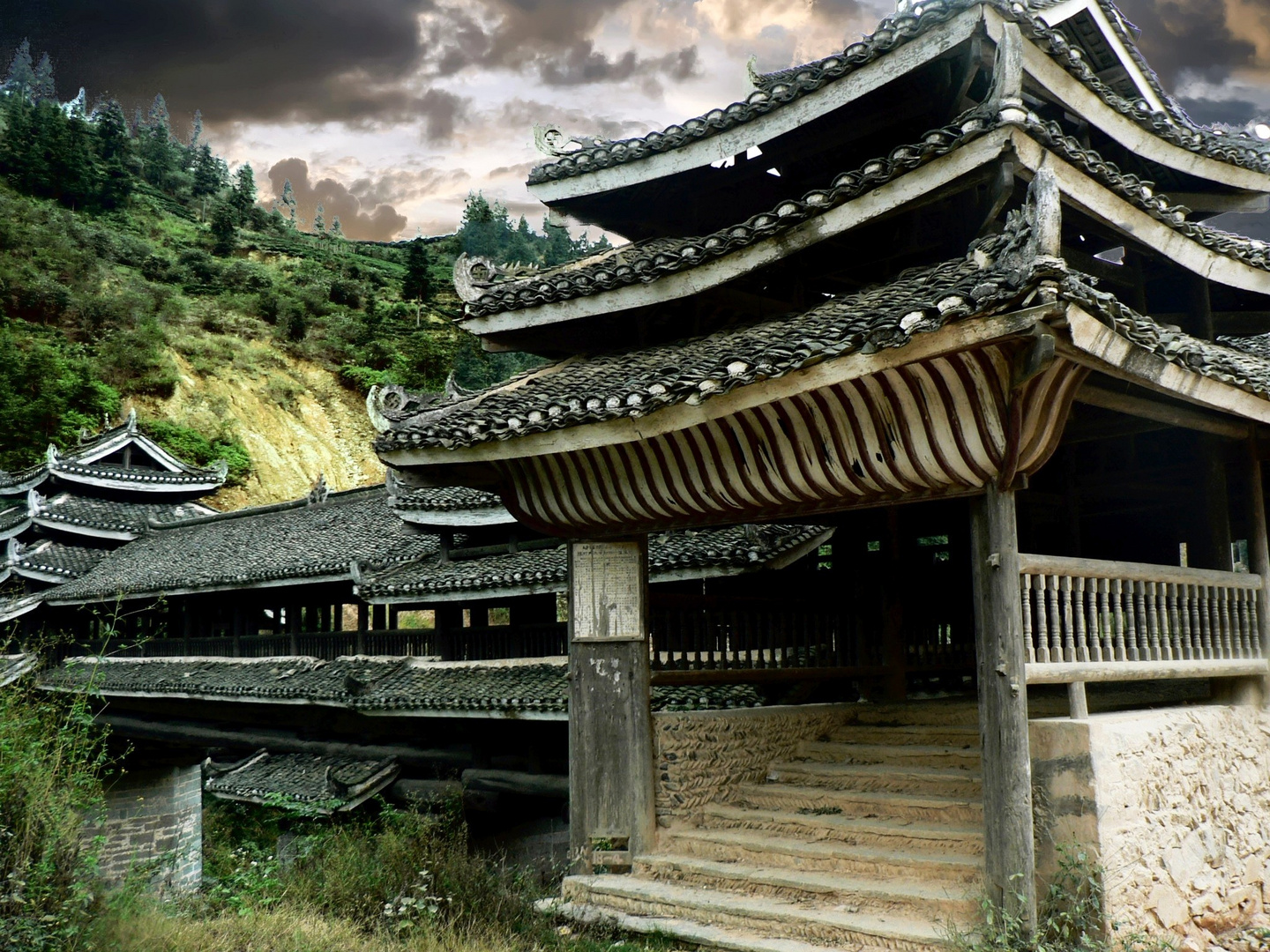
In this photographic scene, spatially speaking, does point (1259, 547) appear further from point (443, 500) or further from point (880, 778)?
point (443, 500)

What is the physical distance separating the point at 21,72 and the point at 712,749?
92133 millimetres

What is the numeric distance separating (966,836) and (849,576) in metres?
4.11

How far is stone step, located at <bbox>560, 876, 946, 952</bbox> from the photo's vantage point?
6.52 metres

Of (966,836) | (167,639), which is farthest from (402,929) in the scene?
(167,639)

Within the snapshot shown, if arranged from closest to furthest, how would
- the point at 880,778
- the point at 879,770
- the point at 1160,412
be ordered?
the point at 1160,412, the point at 880,778, the point at 879,770

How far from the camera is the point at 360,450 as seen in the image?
177ft

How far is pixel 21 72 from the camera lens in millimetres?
80125

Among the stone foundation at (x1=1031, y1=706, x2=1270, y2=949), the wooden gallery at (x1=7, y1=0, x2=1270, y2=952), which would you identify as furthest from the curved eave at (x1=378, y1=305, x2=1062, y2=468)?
the stone foundation at (x1=1031, y1=706, x2=1270, y2=949)

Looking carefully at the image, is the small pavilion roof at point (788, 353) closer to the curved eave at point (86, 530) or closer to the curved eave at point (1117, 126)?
the curved eave at point (1117, 126)

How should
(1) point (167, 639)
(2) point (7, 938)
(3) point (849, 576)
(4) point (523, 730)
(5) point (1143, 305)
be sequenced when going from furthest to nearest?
(1) point (167, 639) < (4) point (523, 730) < (3) point (849, 576) < (5) point (1143, 305) < (2) point (7, 938)

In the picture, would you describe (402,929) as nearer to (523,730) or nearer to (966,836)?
(966,836)

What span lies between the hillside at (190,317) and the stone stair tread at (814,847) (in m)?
39.9

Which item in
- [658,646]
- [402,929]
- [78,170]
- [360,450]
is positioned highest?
[78,170]

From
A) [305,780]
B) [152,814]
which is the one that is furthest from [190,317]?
[305,780]
